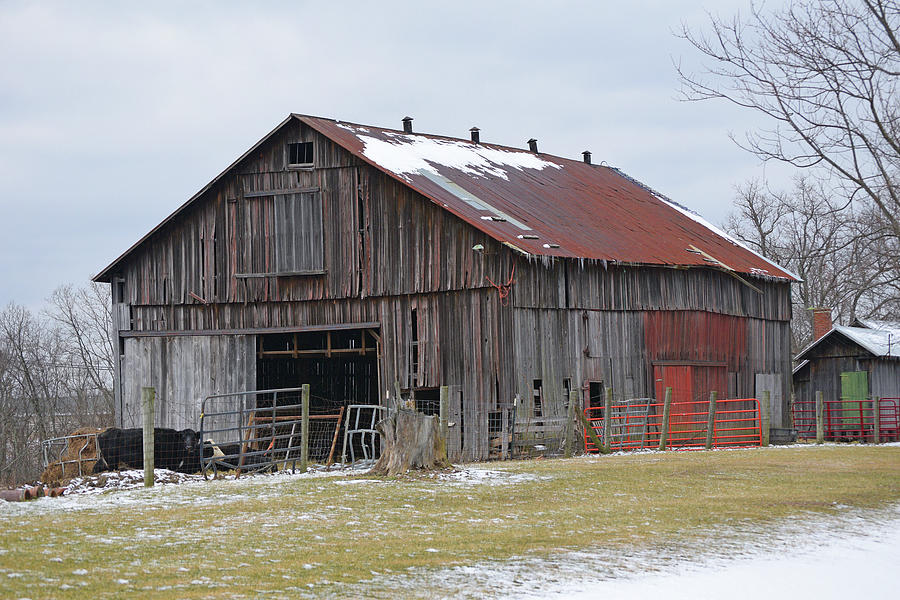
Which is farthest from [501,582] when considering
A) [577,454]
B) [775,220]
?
[775,220]

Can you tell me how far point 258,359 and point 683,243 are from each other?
13.6 metres

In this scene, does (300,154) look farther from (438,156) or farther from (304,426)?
(304,426)

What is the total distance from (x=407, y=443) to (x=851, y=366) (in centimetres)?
2757

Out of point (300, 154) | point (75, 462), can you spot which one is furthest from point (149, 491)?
point (300, 154)

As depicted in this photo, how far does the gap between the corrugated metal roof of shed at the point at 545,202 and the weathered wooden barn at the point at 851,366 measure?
15.1 feet

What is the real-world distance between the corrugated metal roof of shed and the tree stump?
30.2ft

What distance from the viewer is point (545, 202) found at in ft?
Answer: 113

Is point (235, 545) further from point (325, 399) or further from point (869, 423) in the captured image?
point (869, 423)

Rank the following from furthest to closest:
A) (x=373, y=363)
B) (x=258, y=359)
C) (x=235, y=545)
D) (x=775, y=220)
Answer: (x=775, y=220) < (x=373, y=363) < (x=258, y=359) < (x=235, y=545)

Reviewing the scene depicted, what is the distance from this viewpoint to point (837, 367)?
42219 millimetres

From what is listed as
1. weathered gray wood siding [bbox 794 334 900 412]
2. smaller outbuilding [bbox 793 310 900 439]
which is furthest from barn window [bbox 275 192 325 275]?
weathered gray wood siding [bbox 794 334 900 412]

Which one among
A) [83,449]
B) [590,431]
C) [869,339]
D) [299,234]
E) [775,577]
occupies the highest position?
[299,234]

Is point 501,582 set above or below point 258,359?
below

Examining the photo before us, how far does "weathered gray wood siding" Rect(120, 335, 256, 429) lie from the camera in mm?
31719
